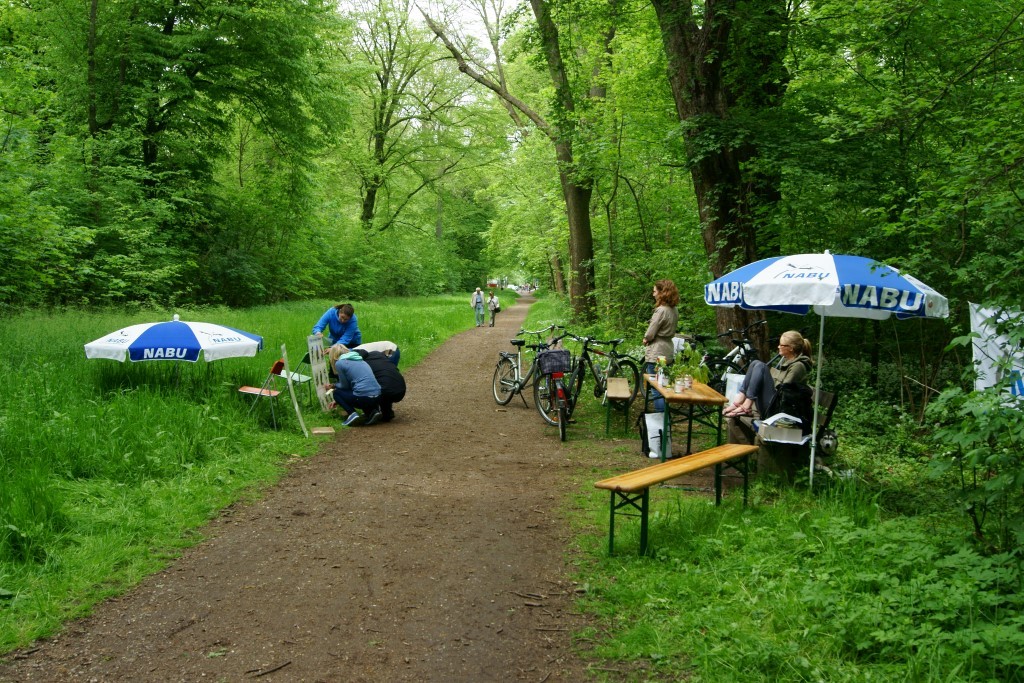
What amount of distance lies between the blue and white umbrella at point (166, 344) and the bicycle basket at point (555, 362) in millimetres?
3708

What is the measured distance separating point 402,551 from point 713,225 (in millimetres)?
6803

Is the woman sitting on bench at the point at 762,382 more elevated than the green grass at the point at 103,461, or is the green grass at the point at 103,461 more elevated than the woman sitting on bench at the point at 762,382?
the woman sitting on bench at the point at 762,382

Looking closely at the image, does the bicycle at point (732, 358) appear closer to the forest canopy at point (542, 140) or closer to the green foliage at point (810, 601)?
the forest canopy at point (542, 140)

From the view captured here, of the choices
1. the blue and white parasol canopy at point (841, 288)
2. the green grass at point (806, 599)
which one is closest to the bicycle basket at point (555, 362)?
the blue and white parasol canopy at point (841, 288)

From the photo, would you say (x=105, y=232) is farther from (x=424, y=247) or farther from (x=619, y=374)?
(x=424, y=247)

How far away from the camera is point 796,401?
20.8ft

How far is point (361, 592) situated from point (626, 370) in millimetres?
6150

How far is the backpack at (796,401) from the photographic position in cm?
634

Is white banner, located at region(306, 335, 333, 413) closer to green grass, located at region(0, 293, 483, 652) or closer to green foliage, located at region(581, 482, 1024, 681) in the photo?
green grass, located at region(0, 293, 483, 652)

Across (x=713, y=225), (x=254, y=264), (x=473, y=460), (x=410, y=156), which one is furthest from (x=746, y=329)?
(x=410, y=156)

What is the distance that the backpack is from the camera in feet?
20.8

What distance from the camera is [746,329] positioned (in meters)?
9.03

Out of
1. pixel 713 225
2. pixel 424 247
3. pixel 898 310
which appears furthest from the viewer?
pixel 424 247

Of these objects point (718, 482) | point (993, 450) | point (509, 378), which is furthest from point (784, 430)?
point (509, 378)
